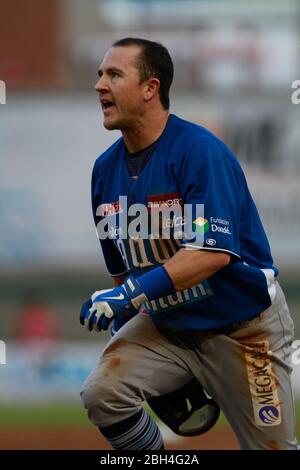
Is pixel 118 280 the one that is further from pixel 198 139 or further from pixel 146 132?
pixel 198 139

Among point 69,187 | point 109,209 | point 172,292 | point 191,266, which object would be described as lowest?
point 69,187

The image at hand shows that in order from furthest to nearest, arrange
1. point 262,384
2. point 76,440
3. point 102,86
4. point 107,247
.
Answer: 1. point 76,440
2. point 107,247
3. point 262,384
4. point 102,86

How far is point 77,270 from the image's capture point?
17688 millimetres

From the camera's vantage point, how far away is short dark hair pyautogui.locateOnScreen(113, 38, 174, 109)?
5.52 metres

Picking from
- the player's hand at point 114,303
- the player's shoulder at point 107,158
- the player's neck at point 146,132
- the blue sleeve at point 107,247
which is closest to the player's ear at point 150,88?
the player's neck at point 146,132

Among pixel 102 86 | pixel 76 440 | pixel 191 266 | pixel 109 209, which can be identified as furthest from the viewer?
pixel 76 440

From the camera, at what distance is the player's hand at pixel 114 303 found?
17.3 ft

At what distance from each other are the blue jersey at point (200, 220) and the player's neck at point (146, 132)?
0.13ft

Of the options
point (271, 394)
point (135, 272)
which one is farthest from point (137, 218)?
point (271, 394)

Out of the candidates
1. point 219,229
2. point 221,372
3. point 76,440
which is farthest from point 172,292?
point 76,440

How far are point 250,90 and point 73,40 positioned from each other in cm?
1061

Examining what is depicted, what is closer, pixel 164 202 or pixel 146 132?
pixel 164 202

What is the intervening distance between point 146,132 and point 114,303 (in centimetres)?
90

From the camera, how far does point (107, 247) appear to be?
237 inches
